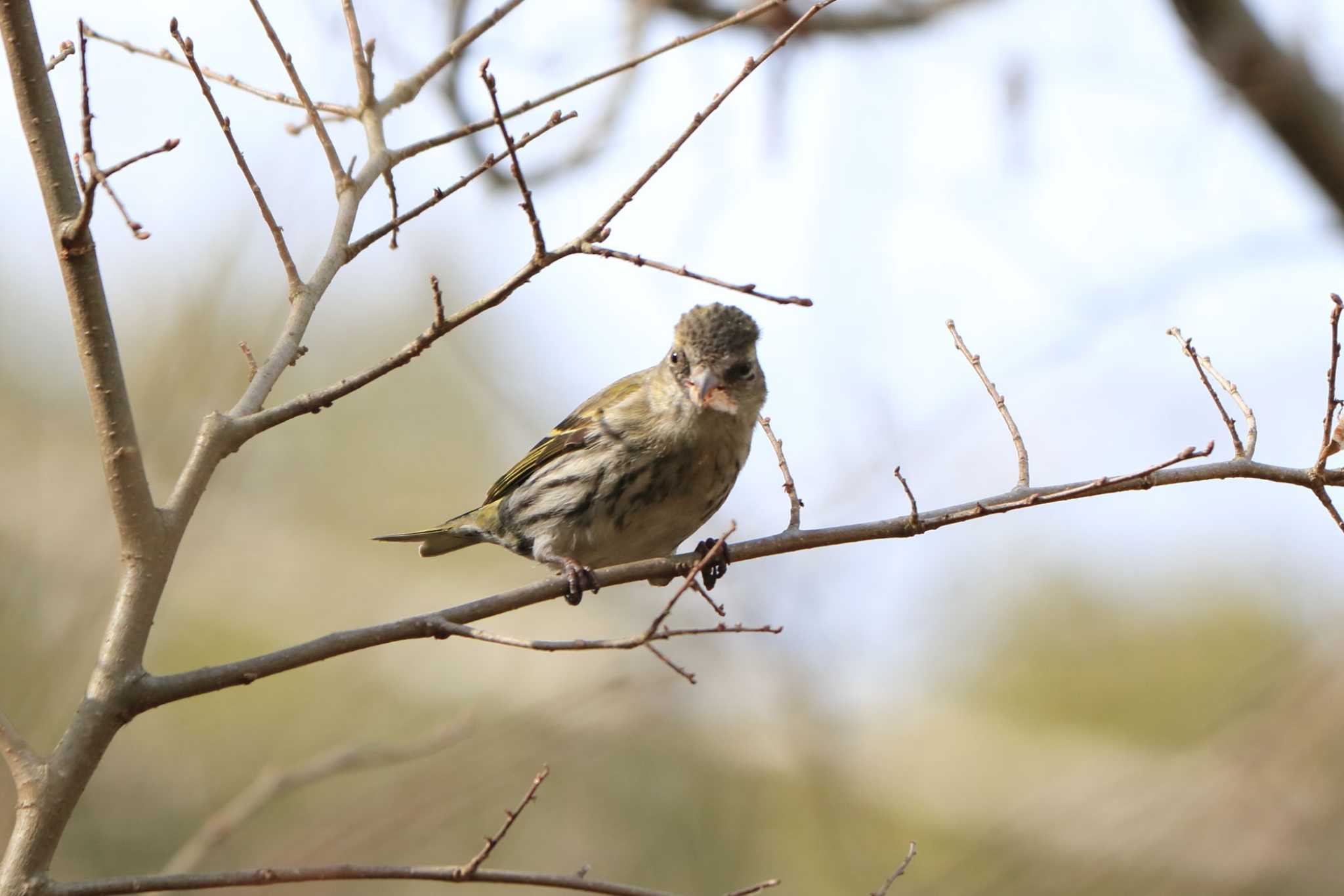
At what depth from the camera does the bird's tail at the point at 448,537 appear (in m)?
6.39

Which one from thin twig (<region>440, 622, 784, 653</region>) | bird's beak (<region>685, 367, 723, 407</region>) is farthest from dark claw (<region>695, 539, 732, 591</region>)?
thin twig (<region>440, 622, 784, 653</region>)

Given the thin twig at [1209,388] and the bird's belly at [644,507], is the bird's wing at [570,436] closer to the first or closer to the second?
the bird's belly at [644,507]

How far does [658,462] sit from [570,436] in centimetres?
84

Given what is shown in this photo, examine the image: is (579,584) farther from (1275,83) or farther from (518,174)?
(1275,83)

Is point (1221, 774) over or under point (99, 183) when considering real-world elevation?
under

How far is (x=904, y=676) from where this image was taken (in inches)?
517

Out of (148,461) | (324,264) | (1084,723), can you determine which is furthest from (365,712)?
(324,264)

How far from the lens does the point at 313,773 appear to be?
485 cm

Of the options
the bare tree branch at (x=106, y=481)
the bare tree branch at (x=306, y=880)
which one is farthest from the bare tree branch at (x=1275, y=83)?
the bare tree branch at (x=106, y=481)

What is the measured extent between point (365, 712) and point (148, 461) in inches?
324

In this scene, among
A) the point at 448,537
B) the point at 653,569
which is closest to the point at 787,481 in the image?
the point at 653,569

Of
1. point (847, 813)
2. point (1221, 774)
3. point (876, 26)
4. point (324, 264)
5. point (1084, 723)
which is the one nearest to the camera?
point (324, 264)

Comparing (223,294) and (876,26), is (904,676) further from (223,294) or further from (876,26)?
(223,294)

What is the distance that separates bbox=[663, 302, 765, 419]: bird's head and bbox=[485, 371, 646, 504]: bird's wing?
0.45 m
